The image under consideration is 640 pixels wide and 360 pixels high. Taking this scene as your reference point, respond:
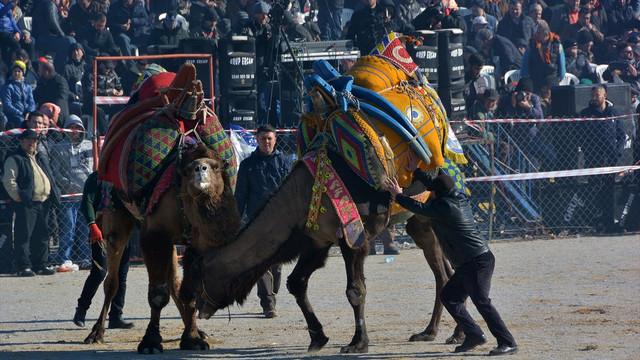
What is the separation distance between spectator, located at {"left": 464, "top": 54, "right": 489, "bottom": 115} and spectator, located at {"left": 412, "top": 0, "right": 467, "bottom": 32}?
2.33 feet

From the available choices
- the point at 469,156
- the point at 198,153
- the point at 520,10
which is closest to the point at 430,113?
the point at 198,153

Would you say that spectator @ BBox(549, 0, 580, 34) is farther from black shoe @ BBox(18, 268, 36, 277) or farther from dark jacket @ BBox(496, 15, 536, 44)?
black shoe @ BBox(18, 268, 36, 277)

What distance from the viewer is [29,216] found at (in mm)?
12914

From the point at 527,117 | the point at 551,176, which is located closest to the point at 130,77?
the point at 527,117

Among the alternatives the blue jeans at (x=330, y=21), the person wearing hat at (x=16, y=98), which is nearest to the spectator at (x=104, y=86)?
the person wearing hat at (x=16, y=98)

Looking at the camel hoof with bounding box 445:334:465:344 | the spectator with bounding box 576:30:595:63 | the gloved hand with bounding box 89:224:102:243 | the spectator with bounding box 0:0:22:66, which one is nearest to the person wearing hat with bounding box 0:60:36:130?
the spectator with bounding box 0:0:22:66

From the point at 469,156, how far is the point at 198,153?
27.6 feet

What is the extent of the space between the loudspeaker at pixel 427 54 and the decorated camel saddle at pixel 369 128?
644 centimetres

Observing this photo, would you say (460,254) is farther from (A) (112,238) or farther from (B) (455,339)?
(A) (112,238)

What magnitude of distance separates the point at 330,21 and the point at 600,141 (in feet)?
23.2

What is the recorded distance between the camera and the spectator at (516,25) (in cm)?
2084

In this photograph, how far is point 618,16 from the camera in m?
22.2

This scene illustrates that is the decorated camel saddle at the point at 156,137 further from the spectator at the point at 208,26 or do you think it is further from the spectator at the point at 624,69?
the spectator at the point at 624,69

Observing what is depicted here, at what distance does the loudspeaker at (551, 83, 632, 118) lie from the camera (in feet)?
53.5
